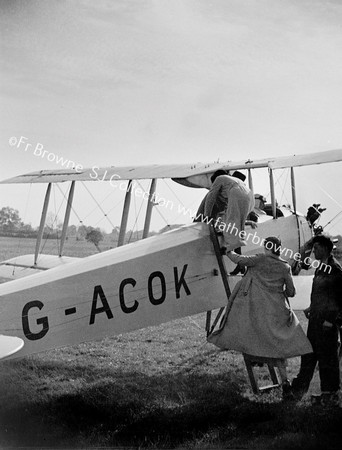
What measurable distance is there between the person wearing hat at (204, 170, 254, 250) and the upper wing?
97cm

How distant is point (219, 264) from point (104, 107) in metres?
2.02

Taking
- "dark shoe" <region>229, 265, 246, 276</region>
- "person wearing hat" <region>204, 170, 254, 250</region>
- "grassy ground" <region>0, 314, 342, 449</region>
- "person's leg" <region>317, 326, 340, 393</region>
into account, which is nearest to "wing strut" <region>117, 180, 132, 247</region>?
"grassy ground" <region>0, 314, 342, 449</region>

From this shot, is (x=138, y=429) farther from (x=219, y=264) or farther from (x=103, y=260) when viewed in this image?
(x=219, y=264)

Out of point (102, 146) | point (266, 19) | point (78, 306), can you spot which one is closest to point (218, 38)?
point (266, 19)

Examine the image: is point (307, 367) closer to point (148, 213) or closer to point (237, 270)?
point (237, 270)

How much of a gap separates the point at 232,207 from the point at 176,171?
2849mm

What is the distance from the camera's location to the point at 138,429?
3.77m

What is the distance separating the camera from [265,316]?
14.4 ft

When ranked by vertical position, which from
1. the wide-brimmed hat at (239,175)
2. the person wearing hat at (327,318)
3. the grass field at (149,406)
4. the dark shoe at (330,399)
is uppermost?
the wide-brimmed hat at (239,175)

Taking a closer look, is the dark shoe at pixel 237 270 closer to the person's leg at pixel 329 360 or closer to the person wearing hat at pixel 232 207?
the person wearing hat at pixel 232 207

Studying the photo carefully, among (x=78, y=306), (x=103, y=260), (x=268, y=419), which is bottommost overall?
(x=268, y=419)

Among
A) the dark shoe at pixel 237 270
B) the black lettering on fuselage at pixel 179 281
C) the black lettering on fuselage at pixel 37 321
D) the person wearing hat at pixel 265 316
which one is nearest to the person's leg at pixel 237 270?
the dark shoe at pixel 237 270

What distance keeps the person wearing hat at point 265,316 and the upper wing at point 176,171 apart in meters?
1.56

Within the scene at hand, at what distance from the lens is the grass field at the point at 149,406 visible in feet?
11.8
